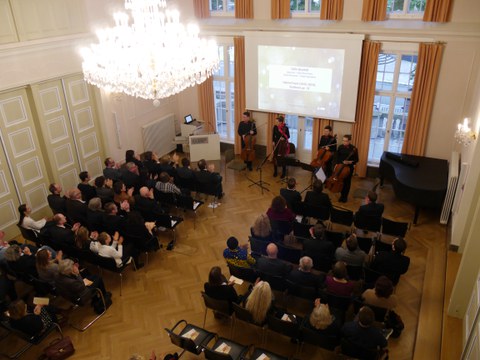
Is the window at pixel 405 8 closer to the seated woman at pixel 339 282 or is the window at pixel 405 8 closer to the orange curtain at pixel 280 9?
the orange curtain at pixel 280 9

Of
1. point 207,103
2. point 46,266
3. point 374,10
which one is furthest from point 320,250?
point 207,103

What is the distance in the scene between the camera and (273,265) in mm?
5648

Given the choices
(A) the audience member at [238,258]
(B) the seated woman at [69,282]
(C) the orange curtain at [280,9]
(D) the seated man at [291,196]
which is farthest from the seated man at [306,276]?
(C) the orange curtain at [280,9]

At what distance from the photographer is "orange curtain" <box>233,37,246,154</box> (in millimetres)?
10180

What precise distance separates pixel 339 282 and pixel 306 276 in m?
0.45

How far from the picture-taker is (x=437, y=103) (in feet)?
28.3

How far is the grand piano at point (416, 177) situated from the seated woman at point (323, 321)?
399cm

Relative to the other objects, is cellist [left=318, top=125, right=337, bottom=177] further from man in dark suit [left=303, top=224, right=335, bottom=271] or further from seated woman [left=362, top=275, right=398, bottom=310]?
seated woman [left=362, top=275, right=398, bottom=310]

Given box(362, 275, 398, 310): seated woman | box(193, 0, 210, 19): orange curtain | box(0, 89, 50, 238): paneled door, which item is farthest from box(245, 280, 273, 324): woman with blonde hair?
box(193, 0, 210, 19): orange curtain

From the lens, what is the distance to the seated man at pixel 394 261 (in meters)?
5.59

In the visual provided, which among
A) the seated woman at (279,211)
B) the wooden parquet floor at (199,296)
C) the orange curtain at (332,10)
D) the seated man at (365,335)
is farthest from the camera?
the orange curtain at (332,10)

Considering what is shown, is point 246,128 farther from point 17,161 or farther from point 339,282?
point 339,282

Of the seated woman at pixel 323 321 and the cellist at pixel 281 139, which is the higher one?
the cellist at pixel 281 139

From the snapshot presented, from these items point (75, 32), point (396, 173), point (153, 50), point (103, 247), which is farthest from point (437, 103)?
point (75, 32)
